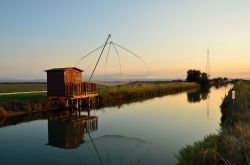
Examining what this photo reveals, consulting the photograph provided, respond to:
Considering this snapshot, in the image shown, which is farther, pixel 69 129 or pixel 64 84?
pixel 64 84

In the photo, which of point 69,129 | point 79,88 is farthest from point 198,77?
point 69,129

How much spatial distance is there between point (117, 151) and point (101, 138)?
4201 millimetres

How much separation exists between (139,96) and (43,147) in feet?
124

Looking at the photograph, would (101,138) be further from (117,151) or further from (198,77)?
(198,77)

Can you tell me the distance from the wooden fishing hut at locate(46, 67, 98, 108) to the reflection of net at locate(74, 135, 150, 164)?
650 inches

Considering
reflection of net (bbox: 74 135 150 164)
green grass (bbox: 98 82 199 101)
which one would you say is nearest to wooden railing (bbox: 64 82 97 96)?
green grass (bbox: 98 82 199 101)

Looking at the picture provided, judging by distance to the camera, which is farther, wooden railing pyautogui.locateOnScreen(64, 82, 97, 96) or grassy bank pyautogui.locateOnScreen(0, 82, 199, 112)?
wooden railing pyautogui.locateOnScreen(64, 82, 97, 96)

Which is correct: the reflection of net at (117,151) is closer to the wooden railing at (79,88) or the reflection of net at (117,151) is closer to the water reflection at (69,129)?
the water reflection at (69,129)

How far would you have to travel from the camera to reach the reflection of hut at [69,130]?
1877 cm

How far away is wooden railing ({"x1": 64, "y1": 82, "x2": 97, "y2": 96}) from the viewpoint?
1337 inches

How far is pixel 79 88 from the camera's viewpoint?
1394 inches

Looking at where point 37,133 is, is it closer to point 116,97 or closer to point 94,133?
point 94,133

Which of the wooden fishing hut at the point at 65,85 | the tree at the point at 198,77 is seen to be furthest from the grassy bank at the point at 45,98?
the tree at the point at 198,77

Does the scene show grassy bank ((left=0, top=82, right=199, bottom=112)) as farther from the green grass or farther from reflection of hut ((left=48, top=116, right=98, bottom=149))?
reflection of hut ((left=48, top=116, right=98, bottom=149))
